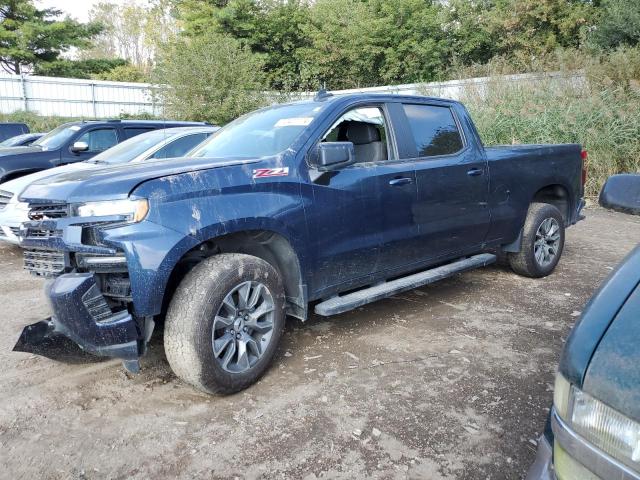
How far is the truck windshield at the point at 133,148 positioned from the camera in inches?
263

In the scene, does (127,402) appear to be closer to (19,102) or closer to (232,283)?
(232,283)

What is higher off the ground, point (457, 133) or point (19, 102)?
point (19, 102)

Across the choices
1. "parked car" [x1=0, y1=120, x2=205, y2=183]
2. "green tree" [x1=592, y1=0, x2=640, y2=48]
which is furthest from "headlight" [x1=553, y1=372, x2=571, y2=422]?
"green tree" [x1=592, y1=0, x2=640, y2=48]

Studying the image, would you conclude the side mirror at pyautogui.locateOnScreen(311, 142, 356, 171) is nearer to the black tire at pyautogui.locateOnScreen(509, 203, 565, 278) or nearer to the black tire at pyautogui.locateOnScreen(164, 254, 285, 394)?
the black tire at pyautogui.locateOnScreen(164, 254, 285, 394)

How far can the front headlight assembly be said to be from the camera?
1255mm

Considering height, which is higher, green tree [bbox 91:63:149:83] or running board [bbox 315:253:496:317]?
green tree [bbox 91:63:149:83]

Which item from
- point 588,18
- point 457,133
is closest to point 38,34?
point 588,18

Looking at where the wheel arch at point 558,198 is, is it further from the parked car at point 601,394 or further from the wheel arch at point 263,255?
the parked car at point 601,394

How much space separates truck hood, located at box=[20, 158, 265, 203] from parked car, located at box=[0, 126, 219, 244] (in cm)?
280

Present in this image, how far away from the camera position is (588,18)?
74.4 feet

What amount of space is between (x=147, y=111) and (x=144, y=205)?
2291 cm

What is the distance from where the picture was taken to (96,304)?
2762 mm

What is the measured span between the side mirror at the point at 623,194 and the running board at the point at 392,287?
5.94 feet

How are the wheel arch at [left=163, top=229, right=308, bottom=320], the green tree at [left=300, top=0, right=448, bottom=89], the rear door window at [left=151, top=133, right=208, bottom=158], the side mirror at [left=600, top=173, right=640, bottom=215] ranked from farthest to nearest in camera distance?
the green tree at [left=300, top=0, right=448, bottom=89] → the rear door window at [left=151, top=133, right=208, bottom=158] → the wheel arch at [left=163, top=229, right=308, bottom=320] → the side mirror at [left=600, top=173, right=640, bottom=215]
